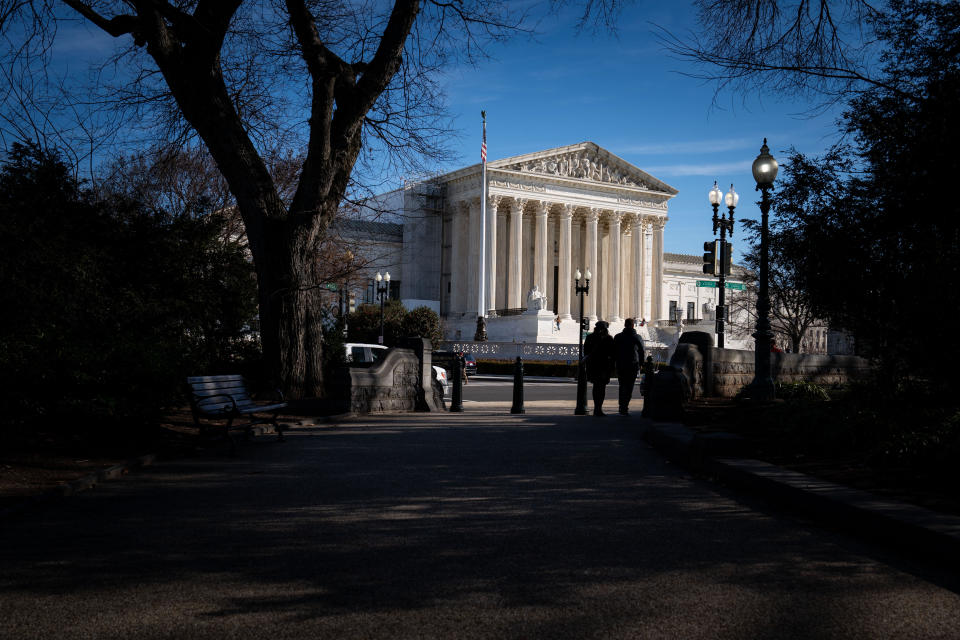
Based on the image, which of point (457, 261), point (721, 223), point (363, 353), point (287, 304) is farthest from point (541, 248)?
point (287, 304)

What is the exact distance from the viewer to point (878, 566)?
16.1 ft

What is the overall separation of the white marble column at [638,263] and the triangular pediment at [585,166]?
11.7ft

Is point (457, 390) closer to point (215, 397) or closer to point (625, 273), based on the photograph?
point (215, 397)

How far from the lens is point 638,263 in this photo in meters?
82.1

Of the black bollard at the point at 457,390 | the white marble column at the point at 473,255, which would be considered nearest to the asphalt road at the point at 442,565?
the black bollard at the point at 457,390

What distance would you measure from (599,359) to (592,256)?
207 feet

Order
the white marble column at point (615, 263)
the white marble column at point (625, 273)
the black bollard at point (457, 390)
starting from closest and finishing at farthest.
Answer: the black bollard at point (457, 390)
the white marble column at point (615, 263)
the white marble column at point (625, 273)

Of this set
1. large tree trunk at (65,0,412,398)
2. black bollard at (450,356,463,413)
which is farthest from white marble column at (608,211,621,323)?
large tree trunk at (65,0,412,398)

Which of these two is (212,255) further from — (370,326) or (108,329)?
(370,326)

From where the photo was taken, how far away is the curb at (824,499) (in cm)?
511

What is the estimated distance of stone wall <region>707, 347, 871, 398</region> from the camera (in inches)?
731

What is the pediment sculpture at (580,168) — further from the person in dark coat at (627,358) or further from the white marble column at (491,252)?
the person in dark coat at (627,358)

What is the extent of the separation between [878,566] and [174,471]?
21.2 feet

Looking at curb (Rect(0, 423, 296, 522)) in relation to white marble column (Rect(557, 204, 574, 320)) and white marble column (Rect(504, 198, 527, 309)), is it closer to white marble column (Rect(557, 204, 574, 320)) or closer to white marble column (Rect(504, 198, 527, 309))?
white marble column (Rect(504, 198, 527, 309))
